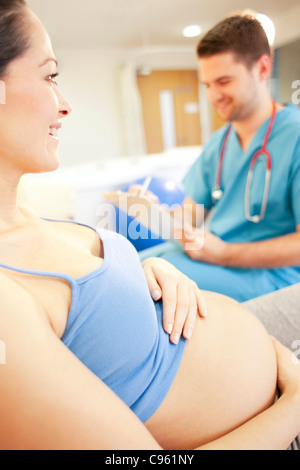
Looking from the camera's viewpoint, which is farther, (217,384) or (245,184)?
(245,184)

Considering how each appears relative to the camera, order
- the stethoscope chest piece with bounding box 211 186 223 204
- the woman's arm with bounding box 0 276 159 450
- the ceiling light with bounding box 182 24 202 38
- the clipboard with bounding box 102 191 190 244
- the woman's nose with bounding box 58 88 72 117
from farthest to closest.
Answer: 1. the ceiling light with bounding box 182 24 202 38
2. the stethoscope chest piece with bounding box 211 186 223 204
3. the clipboard with bounding box 102 191 190 244
4. the woman's nose with bounding box 58 88 72 117
5. the woman's arm with bounding box 0 276 159 450

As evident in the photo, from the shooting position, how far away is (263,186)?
35.6 inches

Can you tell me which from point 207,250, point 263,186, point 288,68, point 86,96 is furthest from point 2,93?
point 288,68

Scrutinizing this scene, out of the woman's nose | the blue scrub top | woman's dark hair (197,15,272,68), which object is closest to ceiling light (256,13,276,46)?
woman's dark hair (197,15,272,68)

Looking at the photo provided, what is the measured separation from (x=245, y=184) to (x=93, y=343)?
0.72 meters

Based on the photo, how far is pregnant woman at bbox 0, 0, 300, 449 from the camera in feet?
0.93

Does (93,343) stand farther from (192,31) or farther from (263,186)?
(192,31)

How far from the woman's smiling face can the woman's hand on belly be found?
8.7 inches

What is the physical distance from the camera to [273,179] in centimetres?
89

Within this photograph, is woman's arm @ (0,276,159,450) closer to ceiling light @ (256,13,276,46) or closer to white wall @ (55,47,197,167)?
white wall @ (55,47,197,167)

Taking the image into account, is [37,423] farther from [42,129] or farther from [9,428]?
[42,129]

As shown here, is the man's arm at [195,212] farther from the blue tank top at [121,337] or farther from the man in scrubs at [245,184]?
the blue tank top at [121,337]

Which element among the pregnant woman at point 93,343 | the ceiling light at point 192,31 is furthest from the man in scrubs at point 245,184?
the ceiling light at point 192,31
